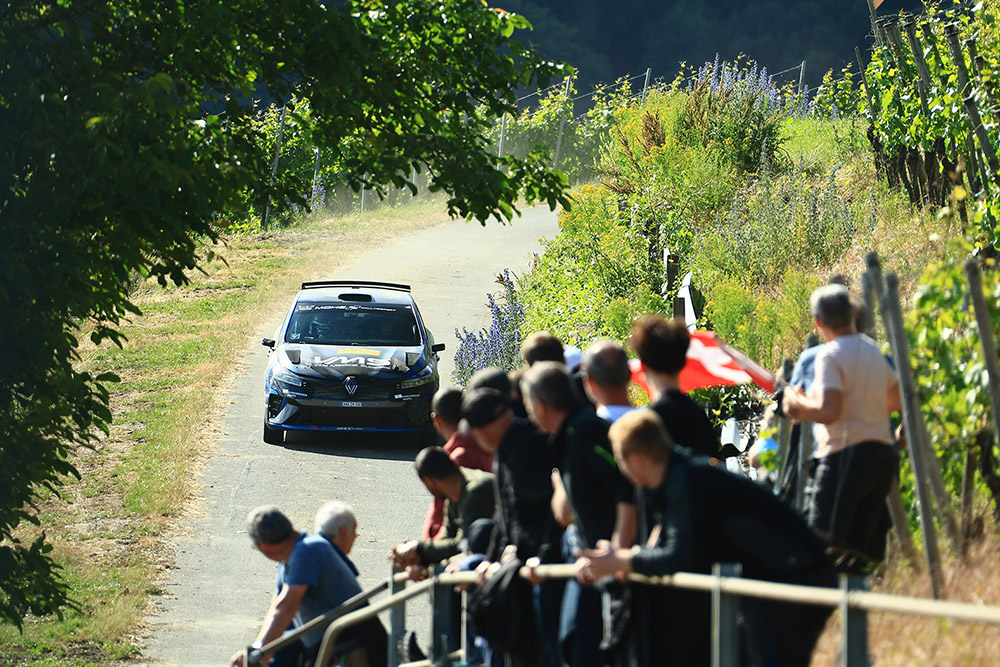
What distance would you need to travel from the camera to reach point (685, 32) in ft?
302

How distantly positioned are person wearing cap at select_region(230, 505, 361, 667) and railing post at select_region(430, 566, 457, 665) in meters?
1.37

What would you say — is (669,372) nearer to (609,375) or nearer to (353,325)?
(609,375)

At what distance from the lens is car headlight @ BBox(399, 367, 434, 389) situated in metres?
14.7

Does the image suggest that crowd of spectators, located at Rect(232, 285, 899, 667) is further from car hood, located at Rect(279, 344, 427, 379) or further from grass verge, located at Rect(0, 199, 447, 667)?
car hood, located at Rect(279, 344, 427, 379)

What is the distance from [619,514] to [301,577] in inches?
108

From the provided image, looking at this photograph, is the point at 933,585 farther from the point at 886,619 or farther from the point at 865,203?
the point at 865,203

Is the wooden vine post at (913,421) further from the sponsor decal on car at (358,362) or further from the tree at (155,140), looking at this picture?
the sponsor decal on car at (358,362)

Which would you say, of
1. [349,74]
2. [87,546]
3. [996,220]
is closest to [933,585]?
[996,220]

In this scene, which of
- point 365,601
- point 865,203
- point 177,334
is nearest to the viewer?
point 365,601

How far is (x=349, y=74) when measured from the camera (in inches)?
367

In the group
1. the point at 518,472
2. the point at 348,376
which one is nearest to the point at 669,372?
the point at 518,472

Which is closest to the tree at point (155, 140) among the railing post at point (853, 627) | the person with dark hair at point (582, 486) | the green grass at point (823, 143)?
the person with dark hair at point (582, 486)

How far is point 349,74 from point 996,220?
4.88m

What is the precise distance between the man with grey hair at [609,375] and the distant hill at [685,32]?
3294 inches
